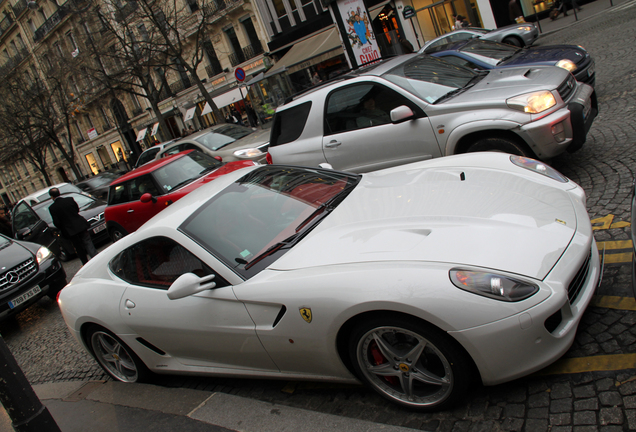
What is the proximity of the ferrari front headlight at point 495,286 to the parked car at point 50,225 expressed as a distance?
10282 millimetres

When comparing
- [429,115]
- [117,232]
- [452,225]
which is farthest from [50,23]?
[452,225]

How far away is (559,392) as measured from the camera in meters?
2.35

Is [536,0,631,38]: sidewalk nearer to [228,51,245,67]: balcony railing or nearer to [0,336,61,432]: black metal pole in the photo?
[0,336,61,432]: black metal pole

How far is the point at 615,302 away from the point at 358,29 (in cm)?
1669

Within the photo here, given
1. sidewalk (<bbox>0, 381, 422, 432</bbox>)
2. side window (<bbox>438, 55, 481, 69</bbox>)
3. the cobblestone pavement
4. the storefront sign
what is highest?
the storefront sign

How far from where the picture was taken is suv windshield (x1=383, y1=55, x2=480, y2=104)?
5551 millimetres

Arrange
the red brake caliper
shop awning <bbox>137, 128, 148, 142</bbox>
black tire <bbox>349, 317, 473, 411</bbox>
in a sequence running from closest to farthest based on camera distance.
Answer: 1. black tire <bbox>349, 317, 473, 411</bbox>
2. the red brake caliper
3. shop awning <bbox>137, 128, 148, 142</bbox>

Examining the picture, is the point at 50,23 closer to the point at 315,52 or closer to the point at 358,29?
the point at 315,52

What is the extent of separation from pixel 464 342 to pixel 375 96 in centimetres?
399

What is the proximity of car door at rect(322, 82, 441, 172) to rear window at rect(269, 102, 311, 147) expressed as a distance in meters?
0.41

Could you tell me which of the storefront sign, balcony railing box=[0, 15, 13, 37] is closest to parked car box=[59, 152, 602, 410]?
the storefront sign

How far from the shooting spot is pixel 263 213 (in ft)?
11.4

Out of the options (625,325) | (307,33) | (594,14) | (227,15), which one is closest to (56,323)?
(625,325)

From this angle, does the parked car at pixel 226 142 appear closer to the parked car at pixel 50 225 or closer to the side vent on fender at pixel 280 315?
the parked car at pixel 50 225
